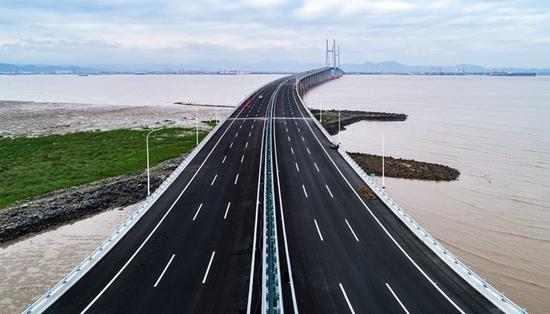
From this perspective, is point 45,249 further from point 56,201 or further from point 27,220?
point 56,201

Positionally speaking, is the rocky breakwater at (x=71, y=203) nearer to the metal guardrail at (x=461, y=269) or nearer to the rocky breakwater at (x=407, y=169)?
the metal guardrail at (x=461, y=269)

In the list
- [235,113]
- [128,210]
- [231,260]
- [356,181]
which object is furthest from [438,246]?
[235,113]

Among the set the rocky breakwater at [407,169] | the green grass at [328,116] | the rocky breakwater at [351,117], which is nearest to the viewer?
the rocky breakwater at [407,169]

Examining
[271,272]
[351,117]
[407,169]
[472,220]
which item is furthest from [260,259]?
[351,117]

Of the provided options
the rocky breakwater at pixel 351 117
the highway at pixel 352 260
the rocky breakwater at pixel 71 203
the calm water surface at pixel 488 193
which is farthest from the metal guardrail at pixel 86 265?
the rocky breakwater at pixel 351 117

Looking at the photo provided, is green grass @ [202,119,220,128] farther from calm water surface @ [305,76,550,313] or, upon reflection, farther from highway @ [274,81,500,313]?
highway @ [274,81,500,313]

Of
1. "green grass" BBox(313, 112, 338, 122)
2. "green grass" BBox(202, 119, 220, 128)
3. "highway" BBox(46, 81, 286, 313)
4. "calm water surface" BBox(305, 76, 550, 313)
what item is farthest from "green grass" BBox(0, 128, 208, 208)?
"calm water surface" BBox(305, 76, 550, 313)

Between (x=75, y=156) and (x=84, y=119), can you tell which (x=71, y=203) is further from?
(x=84, y=119)
